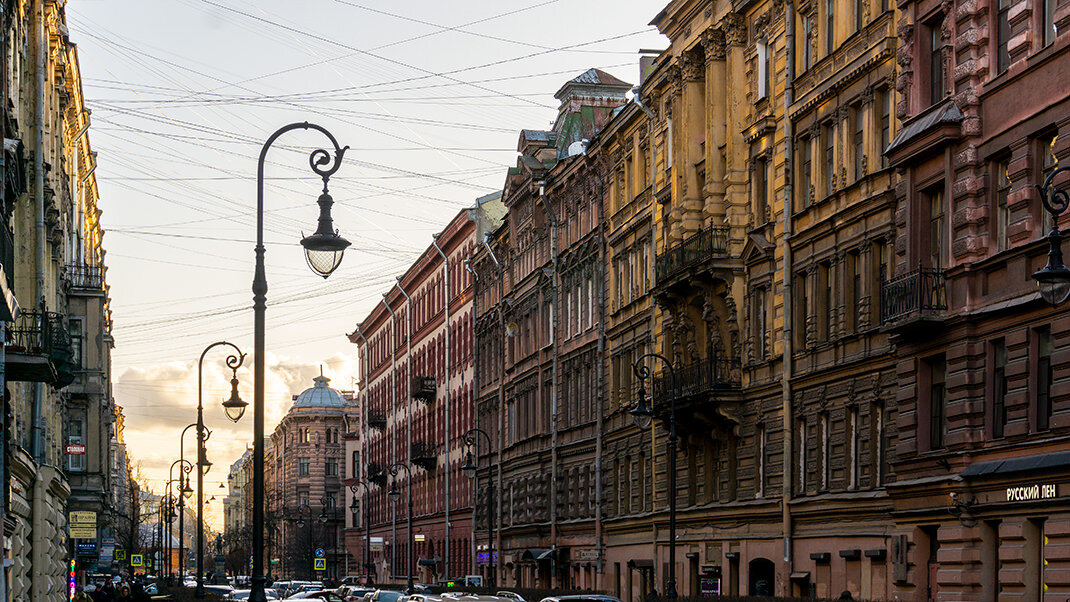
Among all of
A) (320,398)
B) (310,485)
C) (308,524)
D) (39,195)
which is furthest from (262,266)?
(320,398)

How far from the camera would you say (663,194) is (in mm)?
49312

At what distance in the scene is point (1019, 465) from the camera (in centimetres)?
2645

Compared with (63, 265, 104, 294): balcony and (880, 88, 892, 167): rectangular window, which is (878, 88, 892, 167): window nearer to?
(880, 88, 892, 167): rectangular window

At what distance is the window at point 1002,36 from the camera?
2831 cm

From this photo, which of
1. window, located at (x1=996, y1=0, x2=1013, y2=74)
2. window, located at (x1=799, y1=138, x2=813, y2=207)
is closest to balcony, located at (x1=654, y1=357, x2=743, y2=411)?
window, located at (x1=799, y1=138, x2=813, y2=207)

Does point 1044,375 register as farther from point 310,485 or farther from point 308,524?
point 310,485

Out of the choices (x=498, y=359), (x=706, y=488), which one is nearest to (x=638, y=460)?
(x=706, y=488)

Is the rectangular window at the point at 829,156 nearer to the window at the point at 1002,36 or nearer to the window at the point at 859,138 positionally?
the window at the point at 859,138

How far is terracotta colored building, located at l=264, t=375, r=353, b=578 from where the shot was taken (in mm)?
156875

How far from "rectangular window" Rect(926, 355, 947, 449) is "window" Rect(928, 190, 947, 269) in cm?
177

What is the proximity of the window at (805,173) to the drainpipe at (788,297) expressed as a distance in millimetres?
339

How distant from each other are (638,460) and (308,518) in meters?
109

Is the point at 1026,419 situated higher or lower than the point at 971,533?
higher

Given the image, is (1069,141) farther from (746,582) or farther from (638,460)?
(638,460)
